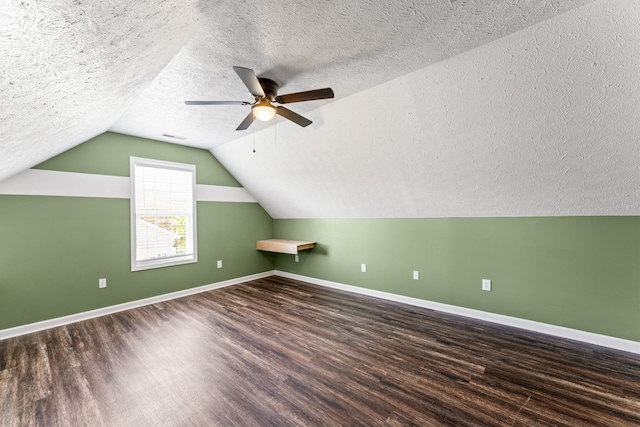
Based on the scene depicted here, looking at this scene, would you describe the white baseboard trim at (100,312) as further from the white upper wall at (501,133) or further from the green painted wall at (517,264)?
the white upper wall at (501,133)

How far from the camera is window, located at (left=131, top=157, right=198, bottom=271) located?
13.1ft

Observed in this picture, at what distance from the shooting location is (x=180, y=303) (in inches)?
159

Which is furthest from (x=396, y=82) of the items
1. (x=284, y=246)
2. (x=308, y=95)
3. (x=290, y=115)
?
(x=284, y=246)

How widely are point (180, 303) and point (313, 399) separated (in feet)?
9.63

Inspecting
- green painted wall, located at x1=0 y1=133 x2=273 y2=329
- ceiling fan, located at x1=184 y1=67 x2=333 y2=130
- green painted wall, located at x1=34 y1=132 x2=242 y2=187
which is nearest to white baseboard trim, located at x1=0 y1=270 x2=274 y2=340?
green painted wall, located at x1=0 y1=133 x2=273 y2=329

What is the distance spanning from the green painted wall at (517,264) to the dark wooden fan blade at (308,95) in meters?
2.44

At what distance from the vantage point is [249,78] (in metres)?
1.89

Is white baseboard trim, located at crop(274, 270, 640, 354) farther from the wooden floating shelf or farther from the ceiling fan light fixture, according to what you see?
the ceiling fan light fixture

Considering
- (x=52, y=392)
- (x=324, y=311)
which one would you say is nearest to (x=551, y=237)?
(x=324, y=311)

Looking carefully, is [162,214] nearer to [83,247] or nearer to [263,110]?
[83,247]

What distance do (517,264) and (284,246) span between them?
11.3ft

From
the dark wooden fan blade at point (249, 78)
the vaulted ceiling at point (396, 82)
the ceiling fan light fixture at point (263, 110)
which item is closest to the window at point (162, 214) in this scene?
the vaulted ceiling at point (396, 82)

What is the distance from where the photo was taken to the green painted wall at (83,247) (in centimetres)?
305

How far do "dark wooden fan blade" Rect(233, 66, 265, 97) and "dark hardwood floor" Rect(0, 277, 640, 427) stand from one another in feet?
7.47
